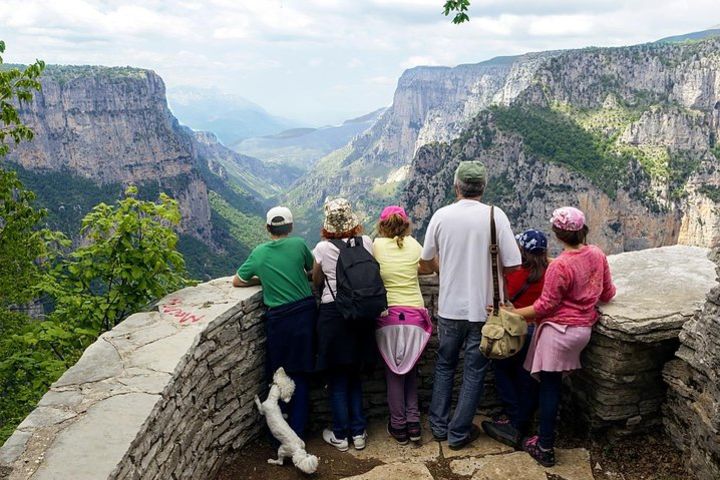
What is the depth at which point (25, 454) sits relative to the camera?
9.04 feet

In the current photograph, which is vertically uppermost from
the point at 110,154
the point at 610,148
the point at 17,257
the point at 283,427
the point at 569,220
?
the point at 569,220

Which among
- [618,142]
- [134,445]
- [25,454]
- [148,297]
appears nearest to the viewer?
[25,454]

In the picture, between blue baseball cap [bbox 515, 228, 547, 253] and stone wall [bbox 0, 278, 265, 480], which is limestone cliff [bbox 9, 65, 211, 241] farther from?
blue baseball cap [bbox 515, 228, 547, 253]

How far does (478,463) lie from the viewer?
4348 millimetres

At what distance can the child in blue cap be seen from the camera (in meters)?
4.32

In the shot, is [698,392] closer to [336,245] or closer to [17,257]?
[336,245]

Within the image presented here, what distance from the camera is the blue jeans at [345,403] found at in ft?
14.9

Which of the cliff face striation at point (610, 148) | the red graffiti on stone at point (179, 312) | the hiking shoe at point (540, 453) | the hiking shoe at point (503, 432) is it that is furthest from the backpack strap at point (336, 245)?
the cliff face striation at point (610, 148)

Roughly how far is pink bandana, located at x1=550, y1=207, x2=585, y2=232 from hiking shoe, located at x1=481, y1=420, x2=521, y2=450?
1.80 metres

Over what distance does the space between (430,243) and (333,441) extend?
1.90 meters

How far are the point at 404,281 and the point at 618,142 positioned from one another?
104711 millimetres

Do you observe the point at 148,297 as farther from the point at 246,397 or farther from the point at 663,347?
the point at 663,347

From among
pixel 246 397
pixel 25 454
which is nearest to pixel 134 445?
pixel 25 454

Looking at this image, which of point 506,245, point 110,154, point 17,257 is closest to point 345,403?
point 506,245
